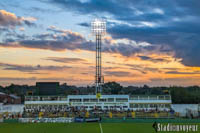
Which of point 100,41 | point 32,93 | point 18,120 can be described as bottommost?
point 18,120

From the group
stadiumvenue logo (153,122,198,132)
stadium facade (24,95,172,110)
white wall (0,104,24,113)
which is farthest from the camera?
stadium facade (24,95,172,110)

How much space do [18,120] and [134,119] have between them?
59.3ft

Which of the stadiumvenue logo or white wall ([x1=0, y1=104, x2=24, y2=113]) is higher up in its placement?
white wall ([x1=0, y1=104, x2=24, y2=113])

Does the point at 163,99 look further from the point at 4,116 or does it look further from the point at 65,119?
the point at 4,116

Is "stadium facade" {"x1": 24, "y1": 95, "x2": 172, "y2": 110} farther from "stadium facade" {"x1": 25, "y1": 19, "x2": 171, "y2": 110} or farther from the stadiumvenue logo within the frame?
the stadiumvenue logo

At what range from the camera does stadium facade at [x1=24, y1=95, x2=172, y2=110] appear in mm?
58069

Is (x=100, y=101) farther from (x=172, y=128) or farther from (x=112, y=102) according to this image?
(x=172, y=128)

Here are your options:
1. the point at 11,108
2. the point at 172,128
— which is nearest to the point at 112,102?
the point at 11,108

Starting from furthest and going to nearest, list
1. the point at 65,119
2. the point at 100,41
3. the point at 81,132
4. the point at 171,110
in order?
1. the point at 100,41
2. the point at 171,110
3. the point at 65,119
4. the point at 81,132

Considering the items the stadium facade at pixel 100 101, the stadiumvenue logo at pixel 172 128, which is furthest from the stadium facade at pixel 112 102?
the stadiumvenue logo at pixel 172 128

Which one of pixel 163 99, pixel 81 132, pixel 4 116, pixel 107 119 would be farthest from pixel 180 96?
pixel 81 132

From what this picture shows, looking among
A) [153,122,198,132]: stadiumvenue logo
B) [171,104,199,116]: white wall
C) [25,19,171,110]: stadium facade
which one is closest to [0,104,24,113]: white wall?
[25,19,171,110]: stadium facade

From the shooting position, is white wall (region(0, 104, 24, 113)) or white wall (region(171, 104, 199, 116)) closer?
white wall (region(0, 104, 24, 113))

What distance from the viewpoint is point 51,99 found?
59.9 metres
